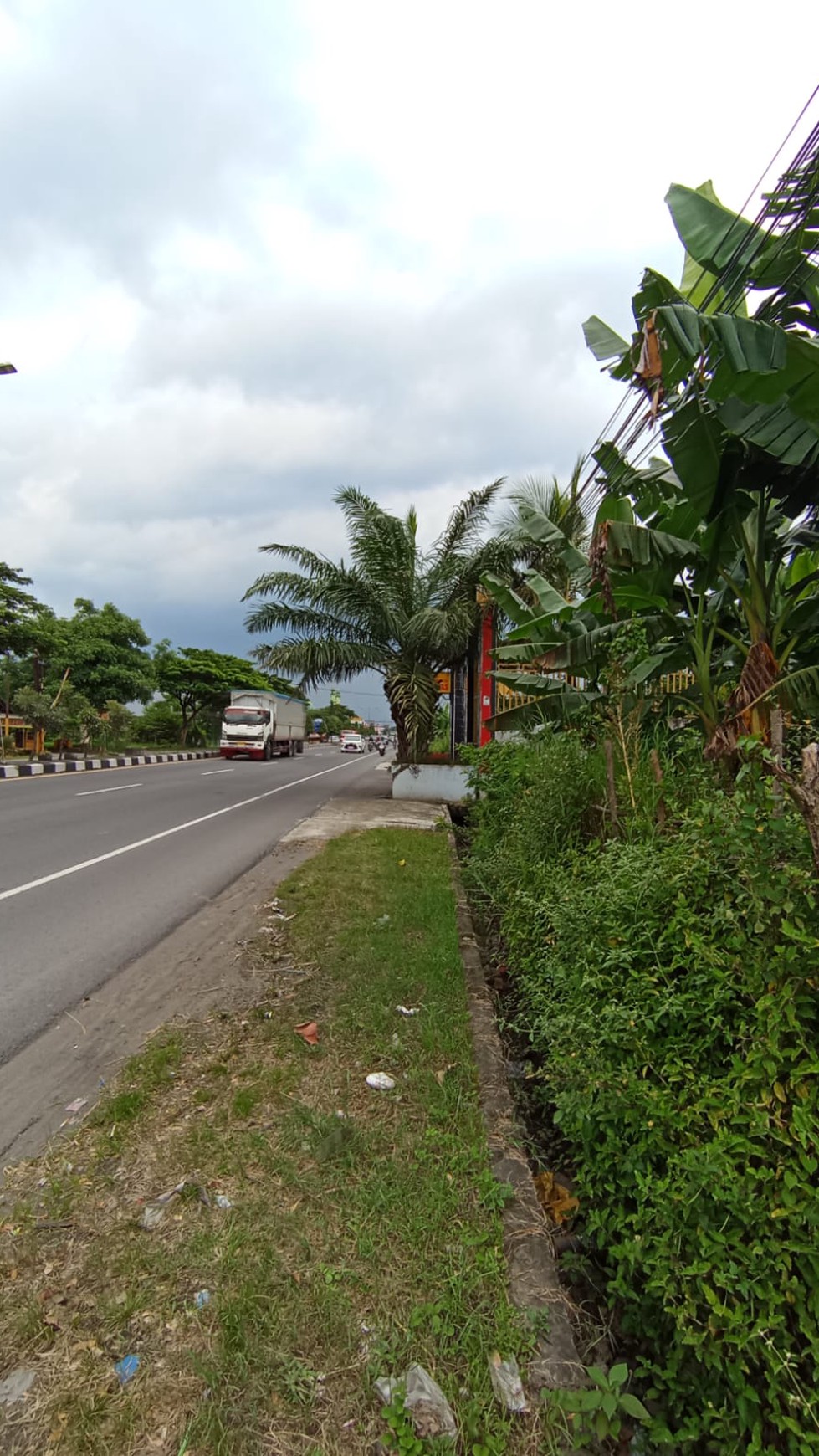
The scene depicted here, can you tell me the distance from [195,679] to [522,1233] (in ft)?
113

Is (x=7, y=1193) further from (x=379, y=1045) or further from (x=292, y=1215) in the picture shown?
(x=379, y=1045)

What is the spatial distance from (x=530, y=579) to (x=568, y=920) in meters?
5.43

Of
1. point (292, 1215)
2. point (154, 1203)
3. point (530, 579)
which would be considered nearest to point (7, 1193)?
point (154, 1203)

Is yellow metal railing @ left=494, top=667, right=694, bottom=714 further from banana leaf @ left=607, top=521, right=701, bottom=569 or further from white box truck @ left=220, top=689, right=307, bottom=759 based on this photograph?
white box truck @ left=220, top=689, right=307, bottom=759

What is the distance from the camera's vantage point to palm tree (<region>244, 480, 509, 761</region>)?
12.5 m

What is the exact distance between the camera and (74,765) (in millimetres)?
18625

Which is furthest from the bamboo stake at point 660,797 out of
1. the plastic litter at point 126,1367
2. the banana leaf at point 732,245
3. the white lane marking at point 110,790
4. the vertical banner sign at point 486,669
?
the white lane marking at point 110,790

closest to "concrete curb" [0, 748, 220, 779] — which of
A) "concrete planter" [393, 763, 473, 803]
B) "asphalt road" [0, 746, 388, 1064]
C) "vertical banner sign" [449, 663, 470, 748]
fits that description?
"asphalt road" [0, 746, 388, 1064]

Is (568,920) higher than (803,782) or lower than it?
lower

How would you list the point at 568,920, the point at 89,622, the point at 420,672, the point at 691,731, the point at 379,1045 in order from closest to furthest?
the point at 568,920 < the point at 379,1045 < the point at 691,731 < the point at 420,672 < the point at 89,622

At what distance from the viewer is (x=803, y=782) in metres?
1.70

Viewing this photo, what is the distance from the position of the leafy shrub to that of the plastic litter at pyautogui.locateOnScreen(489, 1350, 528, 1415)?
0.29 meters

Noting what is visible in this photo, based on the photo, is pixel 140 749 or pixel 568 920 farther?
pixel 140 749

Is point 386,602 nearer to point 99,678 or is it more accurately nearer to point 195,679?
point 99,678
